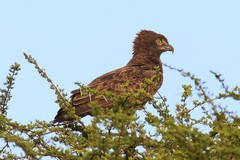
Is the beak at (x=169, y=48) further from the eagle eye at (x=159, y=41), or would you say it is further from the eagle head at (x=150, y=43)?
the eagle eye at (x=159, y=41)

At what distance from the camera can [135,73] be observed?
11.9 metres

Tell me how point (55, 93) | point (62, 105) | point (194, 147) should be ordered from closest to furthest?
point (194, 147) < point (62, 105) < point (55, 93)

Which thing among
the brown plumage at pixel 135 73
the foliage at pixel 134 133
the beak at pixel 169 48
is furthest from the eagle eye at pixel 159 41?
the foliage at pixel 134 133

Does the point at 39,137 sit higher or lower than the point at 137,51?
lower

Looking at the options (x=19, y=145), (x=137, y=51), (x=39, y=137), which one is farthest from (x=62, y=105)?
(x=137, y=51)

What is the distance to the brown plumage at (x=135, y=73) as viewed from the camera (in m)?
10.5

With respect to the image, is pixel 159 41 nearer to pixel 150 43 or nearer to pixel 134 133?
pixel 150 43

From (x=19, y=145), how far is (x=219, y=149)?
5.34 ft

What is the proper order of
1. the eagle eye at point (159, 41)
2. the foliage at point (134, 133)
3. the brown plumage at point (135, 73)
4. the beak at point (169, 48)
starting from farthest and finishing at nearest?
the eagle eye at point (159, 41)
the beak at point (169, 48)
the brown plumage at point (135, 73)
the foliage at point (134, 133)

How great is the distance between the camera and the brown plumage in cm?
1053

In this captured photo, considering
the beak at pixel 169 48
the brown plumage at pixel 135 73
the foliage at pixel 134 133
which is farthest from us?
the beak at pixel 169 48

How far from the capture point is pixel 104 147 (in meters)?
4.24

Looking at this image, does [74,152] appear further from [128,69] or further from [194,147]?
[128,69]

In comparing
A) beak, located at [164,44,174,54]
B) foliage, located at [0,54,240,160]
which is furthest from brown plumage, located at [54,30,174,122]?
foliage, located at [0,54,240,160]
